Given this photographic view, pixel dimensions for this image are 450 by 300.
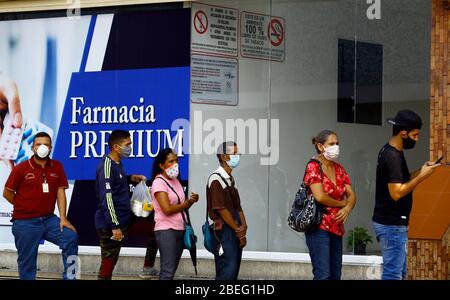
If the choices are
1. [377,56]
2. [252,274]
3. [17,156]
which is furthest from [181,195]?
[17,156]

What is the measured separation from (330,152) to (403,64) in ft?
11.3

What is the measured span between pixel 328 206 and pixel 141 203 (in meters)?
2.80

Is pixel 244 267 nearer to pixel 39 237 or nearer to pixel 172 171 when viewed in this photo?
pixel 172 171

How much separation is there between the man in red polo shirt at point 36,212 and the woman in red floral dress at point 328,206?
2939mm

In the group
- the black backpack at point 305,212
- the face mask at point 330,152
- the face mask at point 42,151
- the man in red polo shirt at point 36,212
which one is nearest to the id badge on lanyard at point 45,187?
the man in red polo shirt at point 36,212

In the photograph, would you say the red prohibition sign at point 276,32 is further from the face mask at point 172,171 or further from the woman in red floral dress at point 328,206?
the woman in red floral dress at point 328,206

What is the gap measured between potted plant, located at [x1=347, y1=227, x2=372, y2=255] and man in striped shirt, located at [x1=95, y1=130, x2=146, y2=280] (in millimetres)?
3092

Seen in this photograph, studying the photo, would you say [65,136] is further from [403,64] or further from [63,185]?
[403,64]

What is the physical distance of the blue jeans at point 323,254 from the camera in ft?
35.6

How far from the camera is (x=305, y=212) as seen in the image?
35.8 ft

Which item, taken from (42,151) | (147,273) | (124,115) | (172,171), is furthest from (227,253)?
(124,115)

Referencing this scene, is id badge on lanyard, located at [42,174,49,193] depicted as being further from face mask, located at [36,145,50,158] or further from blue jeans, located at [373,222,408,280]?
blue jeans, located at [373,222,408,280]

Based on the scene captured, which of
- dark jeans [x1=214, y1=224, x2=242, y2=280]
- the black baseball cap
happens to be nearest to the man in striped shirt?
dark jeans [x1=214, y1=224, x2=242, y2=280]

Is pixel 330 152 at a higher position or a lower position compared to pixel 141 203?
higher
